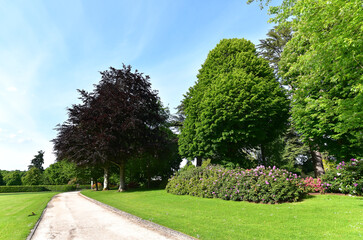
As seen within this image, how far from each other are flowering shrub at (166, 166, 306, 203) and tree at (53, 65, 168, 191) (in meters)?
8.58

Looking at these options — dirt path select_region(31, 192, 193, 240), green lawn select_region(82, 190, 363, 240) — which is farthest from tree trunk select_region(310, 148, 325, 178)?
dirt path select_region(31, 192, 193, 240)

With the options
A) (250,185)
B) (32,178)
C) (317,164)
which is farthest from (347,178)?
(32,178)

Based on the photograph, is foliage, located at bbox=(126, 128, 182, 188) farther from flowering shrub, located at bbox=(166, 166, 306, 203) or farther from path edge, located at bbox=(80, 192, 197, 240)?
path edge, located at bbox=(80, 192, 197, 240)

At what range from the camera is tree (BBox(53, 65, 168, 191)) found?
20688 mm

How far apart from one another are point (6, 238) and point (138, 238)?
426 centimetres

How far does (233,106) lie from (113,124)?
12.6 metres

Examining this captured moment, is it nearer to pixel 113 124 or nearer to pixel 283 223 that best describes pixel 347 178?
pixel 283 223

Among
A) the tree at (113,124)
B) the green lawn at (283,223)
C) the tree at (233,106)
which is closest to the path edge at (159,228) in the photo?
the green lawn at (283,223)

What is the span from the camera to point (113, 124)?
20.9m

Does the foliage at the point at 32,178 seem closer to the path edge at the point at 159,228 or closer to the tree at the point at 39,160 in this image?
the tree at the point at 39,160

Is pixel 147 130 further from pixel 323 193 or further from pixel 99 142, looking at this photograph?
pixel 323 193

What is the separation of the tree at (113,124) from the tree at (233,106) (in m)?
5.38

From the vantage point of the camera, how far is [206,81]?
20188 mm

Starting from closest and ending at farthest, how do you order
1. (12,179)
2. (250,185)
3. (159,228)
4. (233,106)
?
(159,228) < (250,185) < (233,106) < (12,179)
